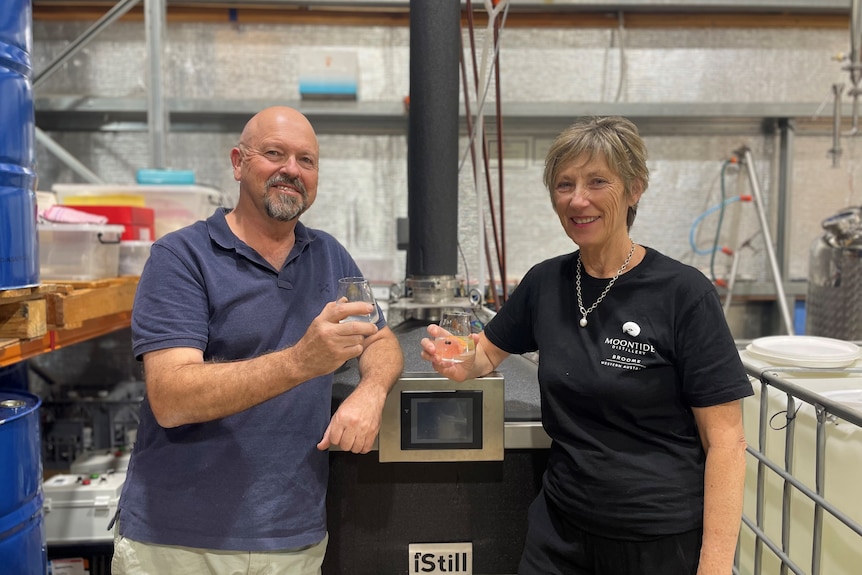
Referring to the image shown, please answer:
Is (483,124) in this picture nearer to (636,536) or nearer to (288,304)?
(288,304)

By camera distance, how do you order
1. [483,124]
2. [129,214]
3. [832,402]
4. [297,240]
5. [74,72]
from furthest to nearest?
1. [74,72]
2. [129,214]
3. [483,124]
4. [297,240]
5. [832,402]

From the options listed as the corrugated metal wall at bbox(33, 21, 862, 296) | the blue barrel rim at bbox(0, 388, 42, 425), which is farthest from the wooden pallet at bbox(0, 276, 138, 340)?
the corrugated metal wall at bbox(33, 21, 862, 296)

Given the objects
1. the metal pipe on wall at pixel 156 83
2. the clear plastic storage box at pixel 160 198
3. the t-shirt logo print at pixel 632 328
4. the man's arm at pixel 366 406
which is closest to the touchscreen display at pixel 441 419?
the man's arm at pixel 366 406

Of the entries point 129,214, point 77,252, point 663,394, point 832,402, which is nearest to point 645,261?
point 663,394

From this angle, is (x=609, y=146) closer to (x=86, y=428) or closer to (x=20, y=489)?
(x=20, y=489)

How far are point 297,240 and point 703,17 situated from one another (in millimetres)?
2948

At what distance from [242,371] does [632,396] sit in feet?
2.28

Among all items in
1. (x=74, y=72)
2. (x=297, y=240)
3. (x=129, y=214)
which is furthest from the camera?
(x=74, y=72)

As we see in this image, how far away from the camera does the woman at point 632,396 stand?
3.23 feet

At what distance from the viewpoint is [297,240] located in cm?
133

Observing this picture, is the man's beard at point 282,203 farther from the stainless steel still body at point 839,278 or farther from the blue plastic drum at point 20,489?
the stainless steel still body at point 839,278

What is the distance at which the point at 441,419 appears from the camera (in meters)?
1.27

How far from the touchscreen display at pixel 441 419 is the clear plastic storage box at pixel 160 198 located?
5.44ft

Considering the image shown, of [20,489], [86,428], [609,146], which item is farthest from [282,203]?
[86,428]
